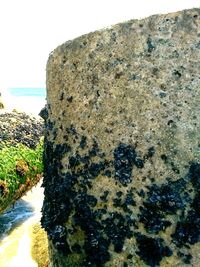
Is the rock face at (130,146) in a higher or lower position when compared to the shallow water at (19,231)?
higher

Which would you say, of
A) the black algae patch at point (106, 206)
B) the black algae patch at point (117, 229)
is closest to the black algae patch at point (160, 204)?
the black algae patch at point (106, 206)

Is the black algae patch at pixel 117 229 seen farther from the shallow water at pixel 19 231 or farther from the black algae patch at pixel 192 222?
the shallow water at pixel 19 231

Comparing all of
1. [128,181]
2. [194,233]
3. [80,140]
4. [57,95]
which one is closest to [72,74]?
[57,95]

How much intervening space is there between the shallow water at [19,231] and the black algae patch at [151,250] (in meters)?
Result: 7.25

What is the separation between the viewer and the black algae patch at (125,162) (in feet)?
13.5

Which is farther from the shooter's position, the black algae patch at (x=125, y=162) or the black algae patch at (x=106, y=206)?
the black algae patch at (x=125, y=162)

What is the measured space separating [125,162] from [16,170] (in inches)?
380

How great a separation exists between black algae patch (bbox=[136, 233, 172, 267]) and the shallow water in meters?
7.25

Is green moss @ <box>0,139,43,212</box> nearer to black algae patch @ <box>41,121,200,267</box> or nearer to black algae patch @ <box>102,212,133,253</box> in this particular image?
black algae patch @ <box>41,121,200,267</box>

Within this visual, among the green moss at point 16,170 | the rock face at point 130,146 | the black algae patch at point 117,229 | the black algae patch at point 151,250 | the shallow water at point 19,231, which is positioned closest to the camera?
the rock face at point 130,146

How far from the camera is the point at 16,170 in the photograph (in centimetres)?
1340

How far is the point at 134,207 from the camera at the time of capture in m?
4.16

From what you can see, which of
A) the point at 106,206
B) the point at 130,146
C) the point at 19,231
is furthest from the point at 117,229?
the point at 19,231

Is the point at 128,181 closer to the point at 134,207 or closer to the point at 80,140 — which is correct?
the point at 134,207
